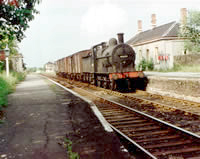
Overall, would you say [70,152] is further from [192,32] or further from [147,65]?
[147,65]

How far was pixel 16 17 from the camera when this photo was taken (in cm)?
745

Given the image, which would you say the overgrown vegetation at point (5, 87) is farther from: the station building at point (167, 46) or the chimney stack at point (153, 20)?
the chimney stack at point (153, 20)

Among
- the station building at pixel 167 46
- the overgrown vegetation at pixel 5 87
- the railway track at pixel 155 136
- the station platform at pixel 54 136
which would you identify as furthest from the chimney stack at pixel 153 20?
the station platform at pixel 54 136

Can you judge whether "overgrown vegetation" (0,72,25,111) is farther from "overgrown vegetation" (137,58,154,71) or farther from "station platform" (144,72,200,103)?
"overgrown vegetation" (137,58,154,71)

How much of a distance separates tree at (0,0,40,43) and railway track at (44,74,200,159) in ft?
13.1

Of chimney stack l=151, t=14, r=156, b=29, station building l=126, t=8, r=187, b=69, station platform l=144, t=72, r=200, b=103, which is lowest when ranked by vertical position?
station platform l=144, t=72, r=200, b=103

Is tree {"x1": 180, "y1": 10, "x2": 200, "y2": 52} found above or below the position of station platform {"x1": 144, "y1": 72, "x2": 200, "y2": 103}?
above

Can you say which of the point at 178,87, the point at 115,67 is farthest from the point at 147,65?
the point at 178,87

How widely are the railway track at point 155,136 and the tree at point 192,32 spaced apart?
739 inches

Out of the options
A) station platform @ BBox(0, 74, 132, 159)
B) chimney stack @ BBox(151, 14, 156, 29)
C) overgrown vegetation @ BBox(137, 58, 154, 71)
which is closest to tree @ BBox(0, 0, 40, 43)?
station platform @ BBox(0, 74, 132, 159)

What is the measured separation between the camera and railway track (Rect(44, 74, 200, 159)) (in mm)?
4438

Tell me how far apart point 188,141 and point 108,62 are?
9.73m

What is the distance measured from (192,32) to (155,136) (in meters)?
21.3

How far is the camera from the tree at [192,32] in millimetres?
23641
